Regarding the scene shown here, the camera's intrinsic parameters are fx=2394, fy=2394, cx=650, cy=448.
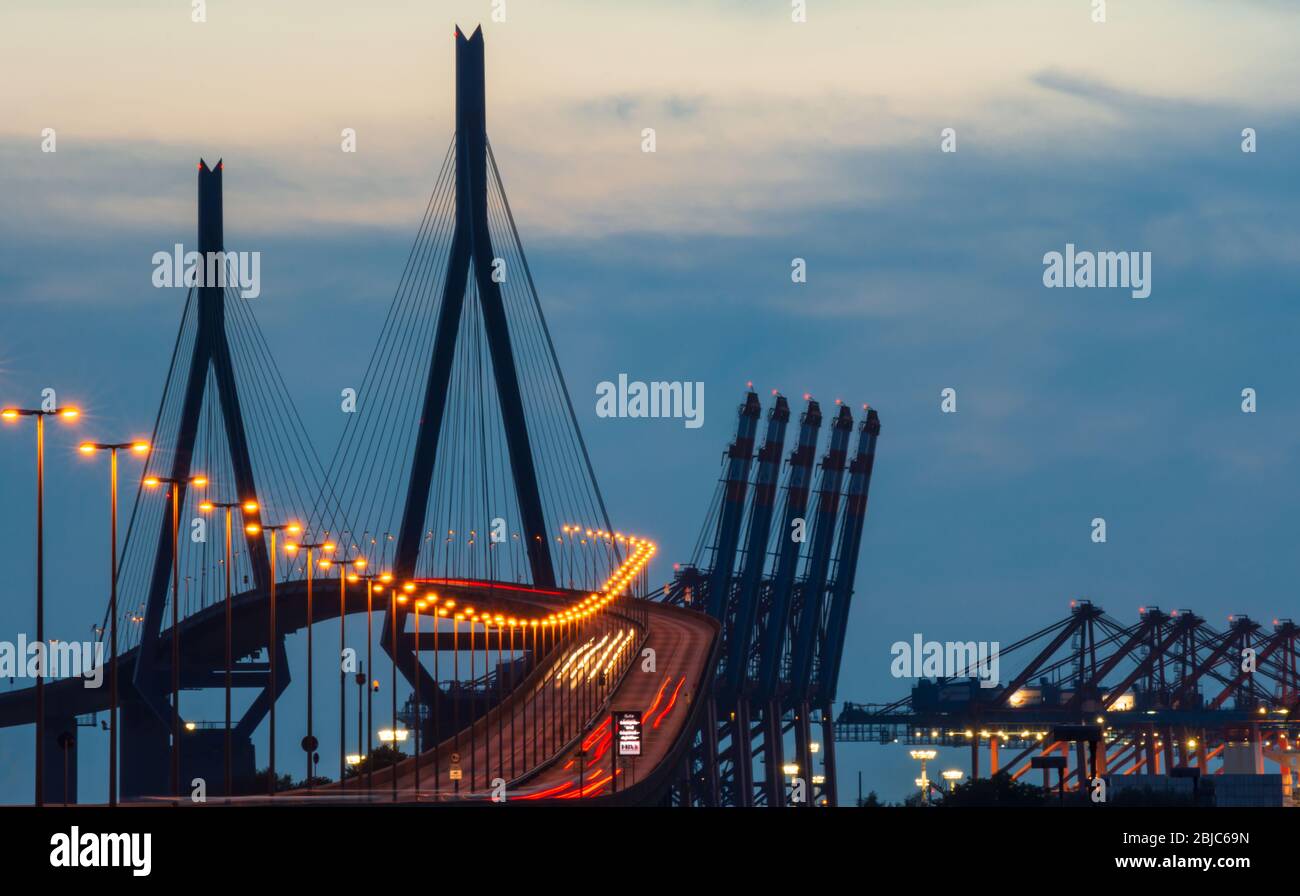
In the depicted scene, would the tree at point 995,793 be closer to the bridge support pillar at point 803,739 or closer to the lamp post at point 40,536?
the bridge support pillar at point 803,739

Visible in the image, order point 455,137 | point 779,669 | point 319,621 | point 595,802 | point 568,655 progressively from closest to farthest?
point 595,802 → point 455,137 → point 568,655 → point 319,621 → point 779,669

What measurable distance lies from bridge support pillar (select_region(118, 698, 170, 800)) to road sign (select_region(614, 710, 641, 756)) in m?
83.4

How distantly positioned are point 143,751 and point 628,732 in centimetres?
8790

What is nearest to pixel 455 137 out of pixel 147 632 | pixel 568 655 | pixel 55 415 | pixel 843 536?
pixel 568 655

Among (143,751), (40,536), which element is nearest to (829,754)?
(143,751)

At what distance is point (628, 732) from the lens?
281 feet

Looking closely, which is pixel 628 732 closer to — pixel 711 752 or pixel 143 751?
pixel 711 752

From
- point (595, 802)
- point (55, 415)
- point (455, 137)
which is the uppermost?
point (455, 137)

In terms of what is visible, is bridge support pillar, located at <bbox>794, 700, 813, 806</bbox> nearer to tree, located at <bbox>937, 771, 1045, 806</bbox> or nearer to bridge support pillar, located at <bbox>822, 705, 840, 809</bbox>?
bridge support pillar, located at <bbox>822, 705, 840, 809</bbox>

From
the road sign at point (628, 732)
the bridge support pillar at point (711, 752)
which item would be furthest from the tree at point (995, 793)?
the road sign at point (628, 732)

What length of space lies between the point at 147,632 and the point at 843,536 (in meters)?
62.6
